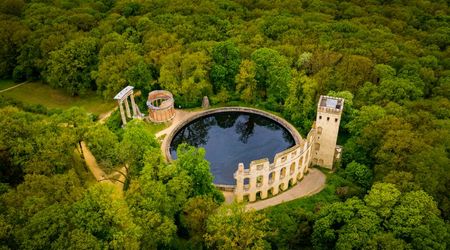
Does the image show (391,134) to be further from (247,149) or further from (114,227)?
(114,227)

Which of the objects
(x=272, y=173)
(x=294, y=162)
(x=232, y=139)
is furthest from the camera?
(x=232, y=139)

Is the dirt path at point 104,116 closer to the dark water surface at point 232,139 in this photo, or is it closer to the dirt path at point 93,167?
the dirt path at point 93,167

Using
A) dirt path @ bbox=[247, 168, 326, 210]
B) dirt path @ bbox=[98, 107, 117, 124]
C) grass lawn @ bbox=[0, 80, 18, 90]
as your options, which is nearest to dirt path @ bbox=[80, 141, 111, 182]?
dirt path @ bbox=[98, 107, 117, 124]

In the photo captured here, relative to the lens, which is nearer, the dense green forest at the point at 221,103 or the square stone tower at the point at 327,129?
the dense green forest at the point at 221,103

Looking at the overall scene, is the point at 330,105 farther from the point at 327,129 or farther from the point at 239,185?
the point at 239,185

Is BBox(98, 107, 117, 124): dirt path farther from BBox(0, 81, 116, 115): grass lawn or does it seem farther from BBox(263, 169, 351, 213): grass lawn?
BBox(263, 169, 351, 213): grass lawn

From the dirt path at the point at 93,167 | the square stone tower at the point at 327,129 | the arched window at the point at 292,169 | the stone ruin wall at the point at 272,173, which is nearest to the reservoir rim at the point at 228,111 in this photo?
the square stone tower at the point at 327,129

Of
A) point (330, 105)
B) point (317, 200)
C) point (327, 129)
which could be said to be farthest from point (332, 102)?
point (317, 200)
